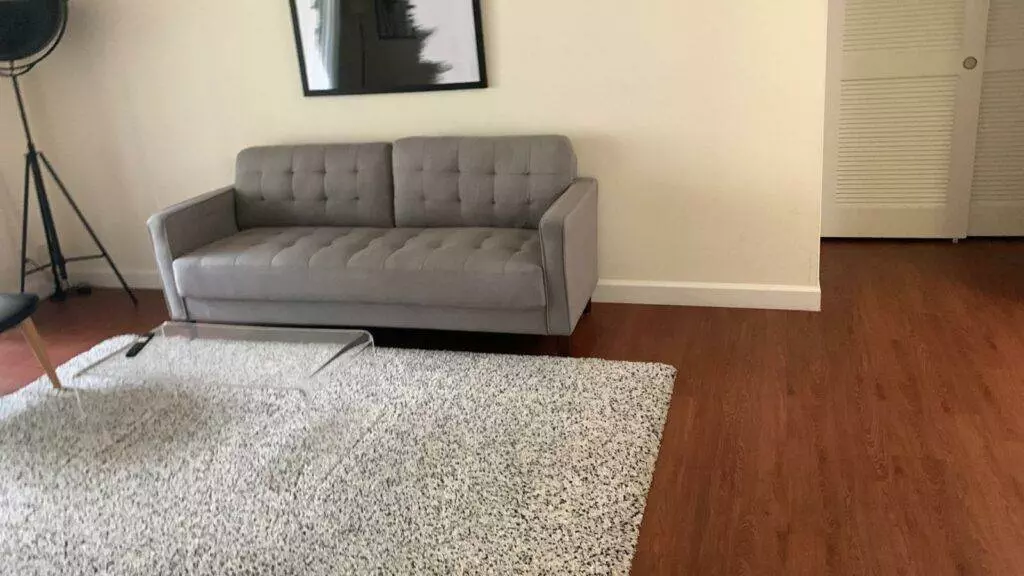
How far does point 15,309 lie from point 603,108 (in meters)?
2.39

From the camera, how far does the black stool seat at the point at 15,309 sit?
2797 mm

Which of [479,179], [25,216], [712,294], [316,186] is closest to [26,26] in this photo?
[25,216]

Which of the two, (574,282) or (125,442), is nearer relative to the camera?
(125,442)

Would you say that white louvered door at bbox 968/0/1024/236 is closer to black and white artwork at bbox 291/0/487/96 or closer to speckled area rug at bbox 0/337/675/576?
speckled area rug at bbox 0/337/675/576

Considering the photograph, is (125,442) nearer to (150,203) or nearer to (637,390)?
(637,390)

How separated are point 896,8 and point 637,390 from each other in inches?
102

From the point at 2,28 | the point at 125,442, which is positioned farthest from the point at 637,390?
the point at 2,28

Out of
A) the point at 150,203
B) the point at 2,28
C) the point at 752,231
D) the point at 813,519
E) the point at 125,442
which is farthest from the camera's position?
the point at 150,203

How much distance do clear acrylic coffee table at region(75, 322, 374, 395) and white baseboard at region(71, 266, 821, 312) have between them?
4.21 ft

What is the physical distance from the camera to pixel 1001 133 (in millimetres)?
4078

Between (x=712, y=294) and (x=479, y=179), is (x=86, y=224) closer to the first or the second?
(x=479, y=179)

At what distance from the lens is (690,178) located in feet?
11.3

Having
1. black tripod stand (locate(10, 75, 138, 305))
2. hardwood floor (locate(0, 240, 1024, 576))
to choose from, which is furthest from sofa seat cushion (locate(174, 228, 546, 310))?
black tripod stand (locate(10, 75, 138, 305))

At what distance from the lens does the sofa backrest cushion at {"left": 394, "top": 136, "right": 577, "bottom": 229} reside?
3.37 m
